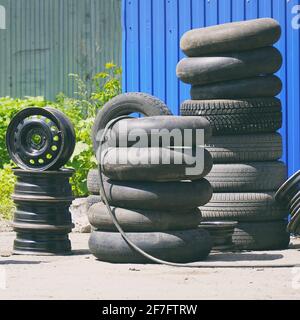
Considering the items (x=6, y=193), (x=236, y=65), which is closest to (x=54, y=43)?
(x=6, y=193)

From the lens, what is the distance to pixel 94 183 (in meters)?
12.1

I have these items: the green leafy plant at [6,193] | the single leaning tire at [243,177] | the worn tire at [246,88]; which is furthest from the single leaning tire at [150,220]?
the green leafy plant at [6,193]

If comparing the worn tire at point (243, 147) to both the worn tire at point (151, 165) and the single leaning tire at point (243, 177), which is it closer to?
the single leaning tire at point (243, 177)

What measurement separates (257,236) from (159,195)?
1.80 m

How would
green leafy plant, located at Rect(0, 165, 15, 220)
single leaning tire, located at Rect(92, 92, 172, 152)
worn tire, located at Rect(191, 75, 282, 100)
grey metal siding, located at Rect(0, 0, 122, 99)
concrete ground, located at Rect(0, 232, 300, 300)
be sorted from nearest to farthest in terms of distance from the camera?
1. concrete ground, located at Rect(0, 232, 300, 300)
2. worn tire, located at Rect(191, 75, 282, 100)
3. single leaning tire, located at Rect(92, 92, 172, 152)
4. green leafy plant, located at Rect(0, 165, 15, 220)
5. grey metal siding, located at Rect(0, 0, 122, 99)

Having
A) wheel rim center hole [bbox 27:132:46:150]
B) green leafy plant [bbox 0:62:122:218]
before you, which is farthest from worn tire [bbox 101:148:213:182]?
green leafy plant [bbox 0:62:122:218]

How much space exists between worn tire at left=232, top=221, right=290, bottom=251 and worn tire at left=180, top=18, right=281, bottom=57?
1981 millimetres

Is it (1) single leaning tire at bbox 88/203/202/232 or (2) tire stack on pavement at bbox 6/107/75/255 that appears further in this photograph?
(2) tire stack on pavement at bbox 6/107/75/255

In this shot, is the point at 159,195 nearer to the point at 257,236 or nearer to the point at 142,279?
the point at 142,279

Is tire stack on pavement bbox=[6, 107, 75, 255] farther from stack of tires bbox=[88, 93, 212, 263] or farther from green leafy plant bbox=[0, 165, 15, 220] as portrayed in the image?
green leafy plant bbox=[0, 165, 15, 220]

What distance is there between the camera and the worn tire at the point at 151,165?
33.5ft

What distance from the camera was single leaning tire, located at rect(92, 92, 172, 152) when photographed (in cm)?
1174

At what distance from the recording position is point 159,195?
10.2 m

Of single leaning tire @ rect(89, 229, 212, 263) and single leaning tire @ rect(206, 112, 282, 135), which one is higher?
single leaning tire @ rect(206, 112, 282, 135)
